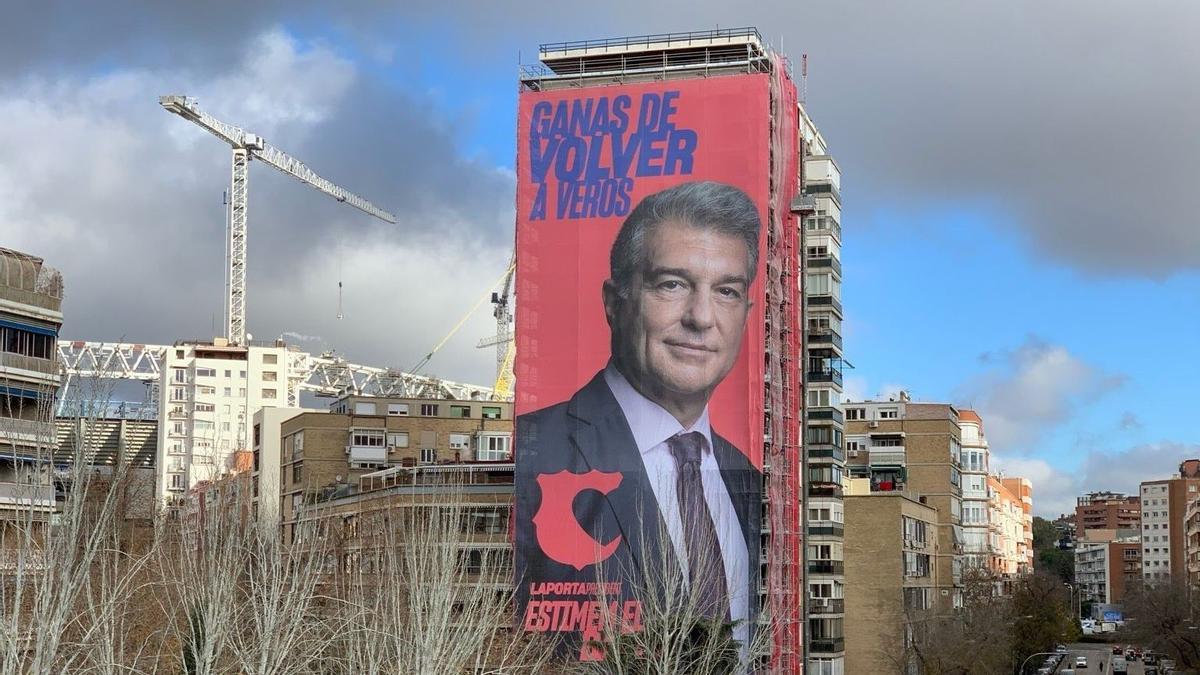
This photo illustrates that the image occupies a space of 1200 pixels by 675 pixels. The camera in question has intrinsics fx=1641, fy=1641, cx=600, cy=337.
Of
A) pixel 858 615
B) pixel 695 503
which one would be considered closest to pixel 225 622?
pixel 695 503

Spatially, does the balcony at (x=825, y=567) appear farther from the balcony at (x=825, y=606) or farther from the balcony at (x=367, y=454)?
the balcony at (x=367, y=454)

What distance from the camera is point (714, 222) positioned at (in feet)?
271

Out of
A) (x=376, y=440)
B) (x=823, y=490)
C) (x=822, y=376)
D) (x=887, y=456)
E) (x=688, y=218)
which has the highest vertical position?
(x=688, y=218)

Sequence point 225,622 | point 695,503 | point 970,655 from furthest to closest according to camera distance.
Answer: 1. point 970,655
2. point 695,503
3. point 225,622

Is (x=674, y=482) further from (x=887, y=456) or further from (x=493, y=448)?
(x=887, y=456)

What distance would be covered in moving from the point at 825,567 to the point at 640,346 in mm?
18561

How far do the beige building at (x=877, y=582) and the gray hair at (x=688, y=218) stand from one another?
72.6 feet

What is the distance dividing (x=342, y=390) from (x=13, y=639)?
167987 mm

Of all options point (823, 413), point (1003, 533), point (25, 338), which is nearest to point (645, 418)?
point (823, 413)

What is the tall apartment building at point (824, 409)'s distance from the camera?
91.0m

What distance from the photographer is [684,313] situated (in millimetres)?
82688

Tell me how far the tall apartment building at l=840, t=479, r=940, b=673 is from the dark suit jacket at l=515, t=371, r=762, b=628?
17.6 meters

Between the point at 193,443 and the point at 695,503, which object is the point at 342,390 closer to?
the point at 193,443

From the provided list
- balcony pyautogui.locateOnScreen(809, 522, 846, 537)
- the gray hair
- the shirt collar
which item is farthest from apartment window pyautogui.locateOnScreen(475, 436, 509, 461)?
the gray hair
